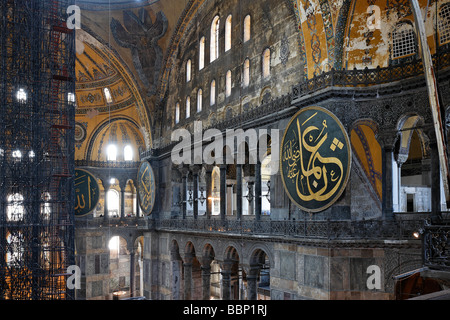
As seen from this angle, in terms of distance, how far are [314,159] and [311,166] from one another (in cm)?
18

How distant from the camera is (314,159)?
33.9 ft

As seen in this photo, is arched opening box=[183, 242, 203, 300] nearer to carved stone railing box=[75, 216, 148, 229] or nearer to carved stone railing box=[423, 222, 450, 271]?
carved stone railing box=[75, 216, 148, 229]

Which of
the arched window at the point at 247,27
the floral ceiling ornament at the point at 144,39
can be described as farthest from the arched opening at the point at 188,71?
the arched window at the point at 247,27

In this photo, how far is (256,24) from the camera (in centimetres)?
1389

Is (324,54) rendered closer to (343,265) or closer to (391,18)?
(391,18)

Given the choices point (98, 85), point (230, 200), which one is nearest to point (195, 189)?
point (230, 200)

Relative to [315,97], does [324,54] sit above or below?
above

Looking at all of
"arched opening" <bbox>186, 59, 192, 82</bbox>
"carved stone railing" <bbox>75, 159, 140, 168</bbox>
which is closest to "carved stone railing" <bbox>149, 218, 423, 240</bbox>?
"arched opening" <bbox>186, 59, 192, 82</bbox>

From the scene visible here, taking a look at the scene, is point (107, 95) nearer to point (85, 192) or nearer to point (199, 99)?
point (85, 192)

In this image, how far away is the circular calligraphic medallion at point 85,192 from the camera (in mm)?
23453

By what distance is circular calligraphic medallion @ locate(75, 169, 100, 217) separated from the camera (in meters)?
23.5

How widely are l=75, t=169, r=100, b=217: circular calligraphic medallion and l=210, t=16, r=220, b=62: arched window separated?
34.0 feet
